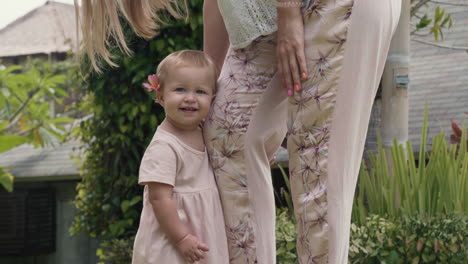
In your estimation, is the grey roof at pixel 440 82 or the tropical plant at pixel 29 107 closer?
the grey roof at pixel 440 82

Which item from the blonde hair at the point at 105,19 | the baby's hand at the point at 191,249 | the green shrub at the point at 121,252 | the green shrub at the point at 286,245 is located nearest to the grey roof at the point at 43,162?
the green shrub at the point at 121,252

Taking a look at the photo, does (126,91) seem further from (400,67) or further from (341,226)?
(341,226)

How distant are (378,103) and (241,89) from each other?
324cm

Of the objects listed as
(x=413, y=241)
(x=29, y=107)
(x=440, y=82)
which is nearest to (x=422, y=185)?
(x=413, y=241)

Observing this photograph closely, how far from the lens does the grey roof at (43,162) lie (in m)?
7.32

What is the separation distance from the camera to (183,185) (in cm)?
186

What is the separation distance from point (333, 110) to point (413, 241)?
1.88 m

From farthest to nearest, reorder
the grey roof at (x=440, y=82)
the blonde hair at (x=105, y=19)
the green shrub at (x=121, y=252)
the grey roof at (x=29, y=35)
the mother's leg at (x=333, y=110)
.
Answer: the grey roof at (x=29, y=35)
the grey roof at (x=440, y=82)
the green shrub at (x=121, y=252)
the blonde hair at (x=105, y=19)
the mother's leg at (x=333, y=110)

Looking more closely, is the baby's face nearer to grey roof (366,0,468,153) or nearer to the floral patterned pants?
the floral patterned pants

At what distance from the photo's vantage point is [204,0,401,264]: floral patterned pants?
157 centimetres

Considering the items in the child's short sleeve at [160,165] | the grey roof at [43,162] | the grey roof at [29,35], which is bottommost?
the grey roof at [43,162]

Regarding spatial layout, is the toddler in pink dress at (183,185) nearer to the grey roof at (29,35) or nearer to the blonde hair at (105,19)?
the blonde hair at (105,19)

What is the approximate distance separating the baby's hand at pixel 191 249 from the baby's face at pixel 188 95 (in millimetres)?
295

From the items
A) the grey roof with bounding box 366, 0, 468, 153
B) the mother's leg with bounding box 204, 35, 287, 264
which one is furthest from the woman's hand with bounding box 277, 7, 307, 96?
the grey roof with bounding box 366, 0, 468, 153
